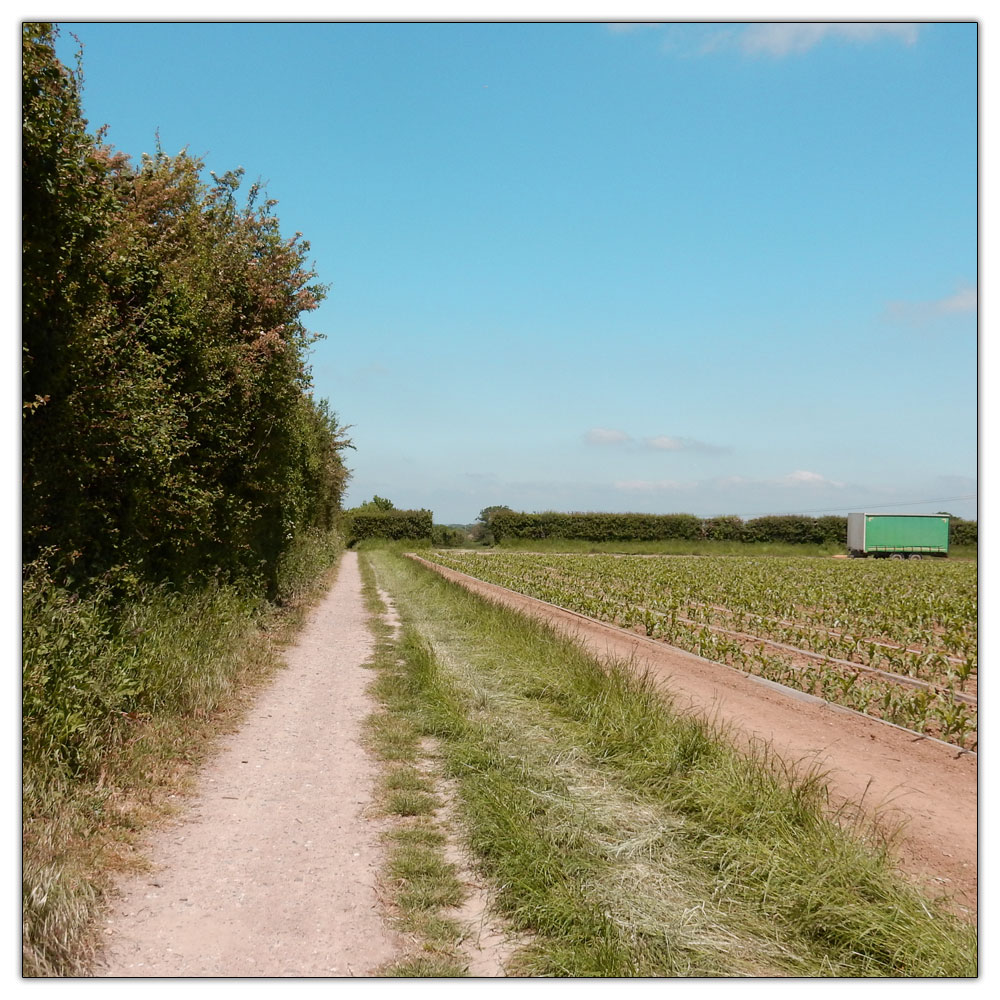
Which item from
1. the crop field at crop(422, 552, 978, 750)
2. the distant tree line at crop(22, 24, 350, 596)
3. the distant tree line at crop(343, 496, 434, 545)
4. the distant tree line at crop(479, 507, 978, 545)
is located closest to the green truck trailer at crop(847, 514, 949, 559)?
the distant tree line at crop(479, 507, 978, 545)

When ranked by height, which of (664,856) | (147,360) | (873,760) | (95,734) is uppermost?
(147,360)

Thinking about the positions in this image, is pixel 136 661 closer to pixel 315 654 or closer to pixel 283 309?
pixel 315 654

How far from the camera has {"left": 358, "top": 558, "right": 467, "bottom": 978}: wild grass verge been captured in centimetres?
305

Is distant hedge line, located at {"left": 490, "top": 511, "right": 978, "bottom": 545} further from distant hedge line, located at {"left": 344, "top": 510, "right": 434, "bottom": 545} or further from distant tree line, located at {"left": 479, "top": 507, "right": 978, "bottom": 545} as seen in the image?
distant hedge line, located at {"left": 344, "top": 510, "right": 434, "bottom": 545}

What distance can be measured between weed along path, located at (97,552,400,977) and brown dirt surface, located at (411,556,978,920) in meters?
2.86

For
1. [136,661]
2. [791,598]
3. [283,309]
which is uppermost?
[283,309]

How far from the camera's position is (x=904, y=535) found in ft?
159

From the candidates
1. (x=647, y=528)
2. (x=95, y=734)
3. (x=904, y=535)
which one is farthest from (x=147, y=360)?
(x=647, y=528)

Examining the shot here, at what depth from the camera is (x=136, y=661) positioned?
18.7ft

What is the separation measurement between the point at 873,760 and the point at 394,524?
55.3m

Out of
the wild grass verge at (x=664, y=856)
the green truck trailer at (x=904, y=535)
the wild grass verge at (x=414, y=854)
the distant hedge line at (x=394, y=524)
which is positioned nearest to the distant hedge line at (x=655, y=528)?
the distant hedge line at (x=394, y=524)

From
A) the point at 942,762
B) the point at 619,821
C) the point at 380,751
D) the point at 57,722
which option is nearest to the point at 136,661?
the point at 57,722

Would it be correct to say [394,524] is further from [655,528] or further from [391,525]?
[655,528]

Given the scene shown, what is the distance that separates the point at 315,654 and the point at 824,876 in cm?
855
